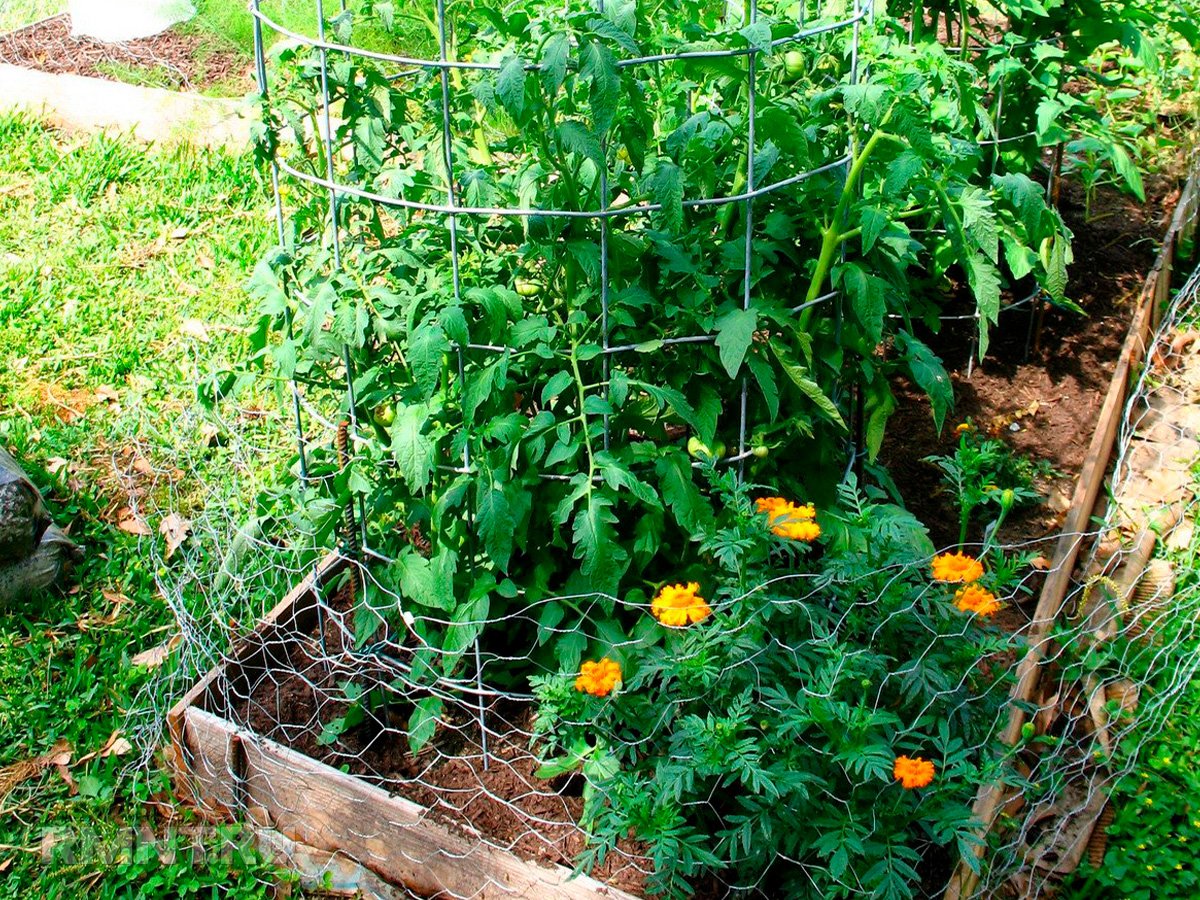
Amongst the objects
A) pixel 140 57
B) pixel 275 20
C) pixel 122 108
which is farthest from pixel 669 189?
pixel 140 57

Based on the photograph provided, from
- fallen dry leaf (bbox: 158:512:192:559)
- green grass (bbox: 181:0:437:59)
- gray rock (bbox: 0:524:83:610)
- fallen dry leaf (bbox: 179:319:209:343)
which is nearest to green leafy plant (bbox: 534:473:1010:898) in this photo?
fallen dry leaf (bbox: 158:512:192:559)

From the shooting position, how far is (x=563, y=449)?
2.71m

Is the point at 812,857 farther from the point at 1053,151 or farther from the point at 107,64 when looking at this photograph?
the point at 107,64

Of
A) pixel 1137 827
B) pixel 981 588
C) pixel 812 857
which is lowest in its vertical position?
pixel 1137 827

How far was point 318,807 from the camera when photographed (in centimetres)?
294

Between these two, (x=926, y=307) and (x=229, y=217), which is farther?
(x=229, y=217)

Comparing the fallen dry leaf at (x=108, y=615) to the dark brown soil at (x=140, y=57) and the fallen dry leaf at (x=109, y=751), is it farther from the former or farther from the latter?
the dark brown soil at (x=140, y=57)

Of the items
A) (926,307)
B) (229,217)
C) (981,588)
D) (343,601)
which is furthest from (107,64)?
(981,588)

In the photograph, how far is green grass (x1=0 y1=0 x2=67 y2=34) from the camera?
7.58 metres

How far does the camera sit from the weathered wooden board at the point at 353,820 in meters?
2.70

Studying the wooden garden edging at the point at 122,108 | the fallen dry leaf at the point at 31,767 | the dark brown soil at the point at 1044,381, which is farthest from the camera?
the wooden garden edging at the point at 122,108

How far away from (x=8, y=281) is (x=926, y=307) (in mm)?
3702

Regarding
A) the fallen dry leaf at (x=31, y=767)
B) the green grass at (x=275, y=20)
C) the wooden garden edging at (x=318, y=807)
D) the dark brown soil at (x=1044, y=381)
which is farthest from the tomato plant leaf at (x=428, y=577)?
the green grass at (x=275, y=20)

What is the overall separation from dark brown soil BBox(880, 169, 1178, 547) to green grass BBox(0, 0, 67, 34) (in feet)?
19.2
